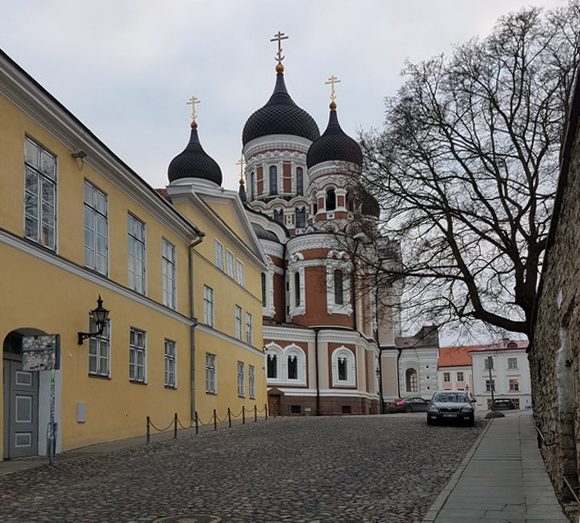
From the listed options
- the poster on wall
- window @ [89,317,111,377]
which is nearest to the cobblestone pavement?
the poster on wall

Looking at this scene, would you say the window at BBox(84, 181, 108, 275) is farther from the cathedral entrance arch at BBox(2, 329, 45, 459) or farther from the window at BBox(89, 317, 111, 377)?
the cathedral entrance arch at BBox(2, 329, 45, 459)

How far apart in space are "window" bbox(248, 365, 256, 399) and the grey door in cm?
1836

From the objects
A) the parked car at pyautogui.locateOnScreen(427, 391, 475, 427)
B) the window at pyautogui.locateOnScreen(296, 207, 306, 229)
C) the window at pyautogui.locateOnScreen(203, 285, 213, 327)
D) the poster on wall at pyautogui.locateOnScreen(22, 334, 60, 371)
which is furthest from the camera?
the window at pyautogui.locateOnScreen(296, 207, 306, 229)

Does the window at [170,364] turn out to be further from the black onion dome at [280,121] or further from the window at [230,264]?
the black onion dome at [280,121]

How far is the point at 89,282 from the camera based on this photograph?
1795cm

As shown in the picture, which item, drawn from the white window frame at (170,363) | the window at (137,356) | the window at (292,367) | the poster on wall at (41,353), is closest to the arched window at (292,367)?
the window at (292,367)

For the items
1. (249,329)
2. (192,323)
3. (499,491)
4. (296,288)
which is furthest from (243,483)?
(296,288)

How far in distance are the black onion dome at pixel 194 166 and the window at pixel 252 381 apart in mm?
21877

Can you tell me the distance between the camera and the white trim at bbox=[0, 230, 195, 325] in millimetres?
14748

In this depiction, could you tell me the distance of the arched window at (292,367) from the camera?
175 ft

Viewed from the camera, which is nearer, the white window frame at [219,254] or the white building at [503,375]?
the white window frame at [219,254]

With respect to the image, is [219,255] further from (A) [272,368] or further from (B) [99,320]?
(A) [272,368]

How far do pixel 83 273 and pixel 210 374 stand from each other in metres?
11.1

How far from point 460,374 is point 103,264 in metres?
93.2
